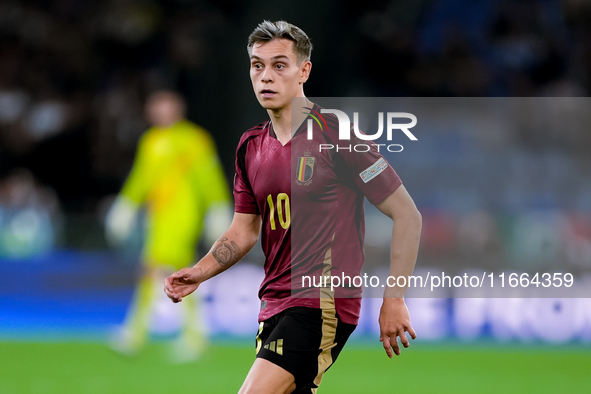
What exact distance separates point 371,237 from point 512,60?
463cm

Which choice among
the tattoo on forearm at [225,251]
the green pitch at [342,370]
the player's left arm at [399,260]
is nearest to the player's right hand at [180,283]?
the tattoo on forearm at [225,251]

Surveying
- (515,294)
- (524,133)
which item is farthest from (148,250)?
(524,133)

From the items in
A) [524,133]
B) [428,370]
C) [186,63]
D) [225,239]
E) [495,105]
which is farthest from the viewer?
[186,63]

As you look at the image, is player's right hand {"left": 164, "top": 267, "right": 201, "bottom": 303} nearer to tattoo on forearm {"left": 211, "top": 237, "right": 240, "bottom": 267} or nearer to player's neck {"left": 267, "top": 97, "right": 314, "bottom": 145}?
tattoo on forearm {"left": 211, "top": 237, "right": 240, "bottom": 267}

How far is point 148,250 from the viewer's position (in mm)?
8469

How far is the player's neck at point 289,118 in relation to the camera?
3.66 m

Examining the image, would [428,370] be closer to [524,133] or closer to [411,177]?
[411,177]

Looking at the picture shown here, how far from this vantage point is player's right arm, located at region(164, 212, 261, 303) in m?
3.48

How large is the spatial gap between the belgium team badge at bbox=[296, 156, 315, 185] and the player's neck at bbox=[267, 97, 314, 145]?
16 cm

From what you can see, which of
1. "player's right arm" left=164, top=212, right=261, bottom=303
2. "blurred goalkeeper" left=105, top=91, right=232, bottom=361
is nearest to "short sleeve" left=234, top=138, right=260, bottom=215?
"player's right arm" left=164, top=212, right=261, bottom=303

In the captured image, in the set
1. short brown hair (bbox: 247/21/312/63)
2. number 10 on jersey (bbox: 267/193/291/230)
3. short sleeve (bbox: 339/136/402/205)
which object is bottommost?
number 10 on jersey (bbox: 267/193/291/230)

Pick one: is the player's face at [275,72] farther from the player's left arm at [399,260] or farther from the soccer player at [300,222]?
the player's left arm at [399,260]

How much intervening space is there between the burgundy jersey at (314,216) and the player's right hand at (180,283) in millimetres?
339

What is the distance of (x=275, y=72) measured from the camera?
3561 millimetres
